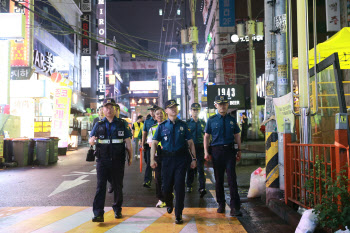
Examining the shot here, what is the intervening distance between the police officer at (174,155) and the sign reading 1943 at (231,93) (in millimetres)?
17849

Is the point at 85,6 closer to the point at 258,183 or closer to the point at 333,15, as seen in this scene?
the point at 333,15

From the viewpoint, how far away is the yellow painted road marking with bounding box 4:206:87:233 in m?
5.23

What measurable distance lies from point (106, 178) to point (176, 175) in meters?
1.20

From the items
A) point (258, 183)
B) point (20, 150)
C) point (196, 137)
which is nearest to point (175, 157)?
point (258, 183)

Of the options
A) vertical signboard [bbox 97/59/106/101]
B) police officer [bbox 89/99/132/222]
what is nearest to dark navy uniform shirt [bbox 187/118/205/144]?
police officer [bbox 89/99/132/222]

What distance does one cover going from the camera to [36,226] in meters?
5.34

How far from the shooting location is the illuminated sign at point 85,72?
44.2 metres

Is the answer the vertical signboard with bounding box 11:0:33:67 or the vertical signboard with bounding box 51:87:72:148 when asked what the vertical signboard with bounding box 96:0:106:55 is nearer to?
the vertical signboard with bounding box 11:0:33:67

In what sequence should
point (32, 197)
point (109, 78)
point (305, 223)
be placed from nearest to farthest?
point (305, 223) < point (32, 197) < point (109, 78)

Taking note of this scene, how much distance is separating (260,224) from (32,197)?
17.4 ft

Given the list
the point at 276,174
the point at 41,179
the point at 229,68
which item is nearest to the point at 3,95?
the point at 41,179

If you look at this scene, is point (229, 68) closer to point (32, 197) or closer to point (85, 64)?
point (85, 64)

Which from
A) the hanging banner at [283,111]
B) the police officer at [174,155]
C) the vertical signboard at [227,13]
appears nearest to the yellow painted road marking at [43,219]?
the police officer at [174,155]

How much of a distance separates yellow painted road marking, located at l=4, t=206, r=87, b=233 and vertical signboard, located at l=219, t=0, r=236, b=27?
3024 cm
